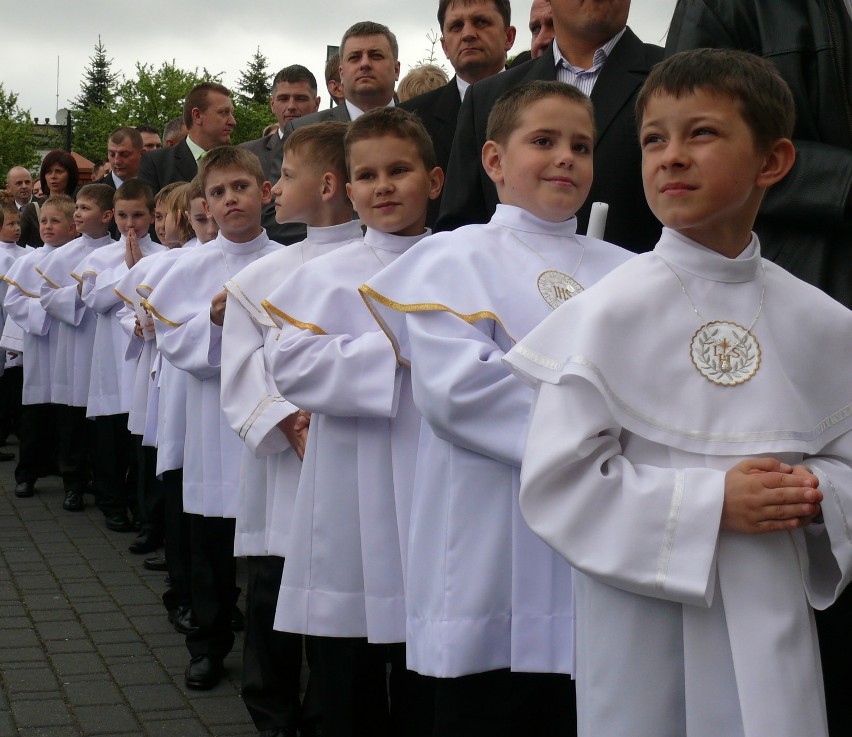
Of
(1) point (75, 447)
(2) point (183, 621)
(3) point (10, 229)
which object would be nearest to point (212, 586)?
(2) point (183, 621)

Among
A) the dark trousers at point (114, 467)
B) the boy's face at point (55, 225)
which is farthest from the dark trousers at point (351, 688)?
the boy's face at point (55, 225)

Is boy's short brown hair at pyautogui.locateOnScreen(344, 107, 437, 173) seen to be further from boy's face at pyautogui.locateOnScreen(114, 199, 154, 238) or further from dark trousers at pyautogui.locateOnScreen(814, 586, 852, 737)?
boy's face at pyautogui.locateOnScreen(114, 199, 154, 238)

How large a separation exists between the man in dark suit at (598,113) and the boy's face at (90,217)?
19.0 ft

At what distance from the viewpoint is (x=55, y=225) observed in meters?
10.7

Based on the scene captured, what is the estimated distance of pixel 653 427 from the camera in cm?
247

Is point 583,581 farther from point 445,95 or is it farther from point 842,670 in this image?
point 445,95

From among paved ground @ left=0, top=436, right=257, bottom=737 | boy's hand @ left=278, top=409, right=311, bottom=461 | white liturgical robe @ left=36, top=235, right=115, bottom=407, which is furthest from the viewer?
white liturgical robe @ left=36, top=235, right=115, bottom=407

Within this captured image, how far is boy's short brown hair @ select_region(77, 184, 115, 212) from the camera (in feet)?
32.2

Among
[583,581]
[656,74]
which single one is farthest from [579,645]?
[656,74]

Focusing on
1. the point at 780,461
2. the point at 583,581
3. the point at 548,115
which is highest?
the point at 548,115

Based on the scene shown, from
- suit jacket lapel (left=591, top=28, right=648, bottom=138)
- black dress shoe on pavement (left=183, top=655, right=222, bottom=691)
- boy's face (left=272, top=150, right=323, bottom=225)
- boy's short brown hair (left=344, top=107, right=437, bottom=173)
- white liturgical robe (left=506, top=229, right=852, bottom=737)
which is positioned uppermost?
suit jacket lapel (left=591, top=28, right=648, bottom=138)

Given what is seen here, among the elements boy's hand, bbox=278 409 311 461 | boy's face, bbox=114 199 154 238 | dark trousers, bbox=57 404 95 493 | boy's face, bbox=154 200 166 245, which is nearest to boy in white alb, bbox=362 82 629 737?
boy's hand, bbox=278 409 311 461

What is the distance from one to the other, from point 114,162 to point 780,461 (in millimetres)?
9047

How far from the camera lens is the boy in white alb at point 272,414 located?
4.60m
